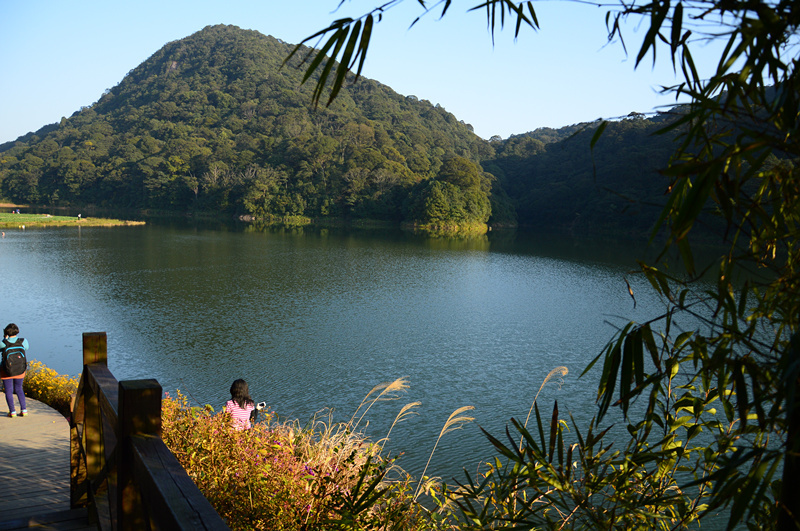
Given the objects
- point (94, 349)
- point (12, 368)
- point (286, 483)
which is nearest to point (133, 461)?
point (94, 349)

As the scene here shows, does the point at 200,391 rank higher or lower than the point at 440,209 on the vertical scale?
lower

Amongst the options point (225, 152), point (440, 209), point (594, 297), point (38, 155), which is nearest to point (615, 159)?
point (440, 209)

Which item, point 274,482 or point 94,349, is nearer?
point 94,349

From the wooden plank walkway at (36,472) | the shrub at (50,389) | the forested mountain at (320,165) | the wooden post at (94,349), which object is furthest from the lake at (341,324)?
the forested mountain at (320,165)

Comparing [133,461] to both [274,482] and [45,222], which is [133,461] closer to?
Result: [274,482]

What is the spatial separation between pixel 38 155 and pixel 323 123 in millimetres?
37013

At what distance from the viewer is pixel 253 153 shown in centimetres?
6669

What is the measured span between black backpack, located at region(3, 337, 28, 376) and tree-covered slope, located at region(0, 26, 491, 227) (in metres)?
47.3

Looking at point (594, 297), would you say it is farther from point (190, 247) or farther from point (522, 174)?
point (522, 174)

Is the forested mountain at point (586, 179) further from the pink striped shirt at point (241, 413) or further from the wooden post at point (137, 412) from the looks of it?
the wooden post at point (137, 412)

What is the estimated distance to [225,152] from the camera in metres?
67.6

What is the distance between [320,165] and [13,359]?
5731cm

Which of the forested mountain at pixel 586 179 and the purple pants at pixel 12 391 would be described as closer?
the purple pants at pixel 12 391

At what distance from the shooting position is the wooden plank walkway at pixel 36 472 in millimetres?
2500
